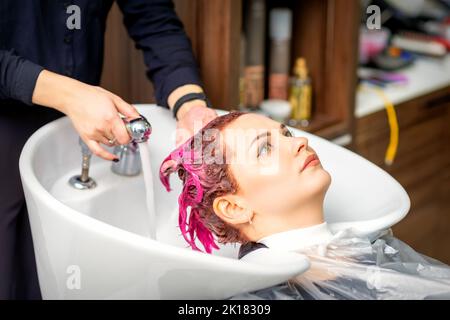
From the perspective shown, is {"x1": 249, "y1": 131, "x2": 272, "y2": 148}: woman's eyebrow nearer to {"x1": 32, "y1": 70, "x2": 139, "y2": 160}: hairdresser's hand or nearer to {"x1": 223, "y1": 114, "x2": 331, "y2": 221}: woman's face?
{"x1": 223, "y1": 114, "x2": 331, "y2": 221}: woman's face

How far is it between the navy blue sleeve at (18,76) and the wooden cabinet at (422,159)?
1096 millimetres

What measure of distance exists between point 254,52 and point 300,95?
0.18 meters

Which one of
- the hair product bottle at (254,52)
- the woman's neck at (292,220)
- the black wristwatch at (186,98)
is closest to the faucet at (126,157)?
the black wristwatch at (186,98)

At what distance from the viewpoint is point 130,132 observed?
1274mm

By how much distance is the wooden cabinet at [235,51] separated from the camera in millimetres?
1734

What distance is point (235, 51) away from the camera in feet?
5.73

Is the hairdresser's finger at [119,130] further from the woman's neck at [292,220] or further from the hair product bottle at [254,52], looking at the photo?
the hair product bottle at [254,52]

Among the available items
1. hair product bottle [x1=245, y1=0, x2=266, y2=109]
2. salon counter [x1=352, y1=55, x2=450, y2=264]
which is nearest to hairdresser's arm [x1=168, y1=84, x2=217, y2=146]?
hair product bottle [x1=245, y1=0, x2=266, y2=109]

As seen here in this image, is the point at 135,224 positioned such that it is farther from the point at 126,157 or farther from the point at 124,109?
the point at 124,109

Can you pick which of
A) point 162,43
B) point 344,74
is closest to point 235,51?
point 162,43

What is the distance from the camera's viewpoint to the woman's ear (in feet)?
4.21

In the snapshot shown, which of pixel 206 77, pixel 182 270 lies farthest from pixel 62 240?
pixel 206 77

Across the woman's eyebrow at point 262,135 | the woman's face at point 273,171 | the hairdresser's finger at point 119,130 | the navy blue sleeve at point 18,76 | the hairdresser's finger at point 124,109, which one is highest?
the navy blue sleeve at point 18,76

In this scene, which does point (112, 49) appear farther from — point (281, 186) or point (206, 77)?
point (281, 186)
